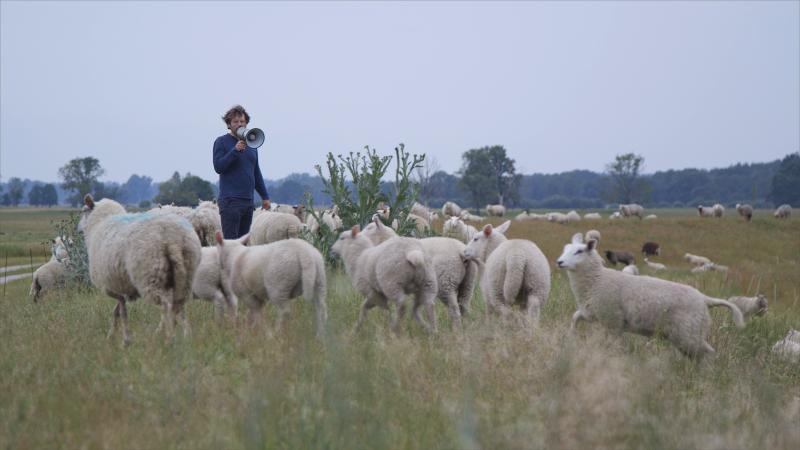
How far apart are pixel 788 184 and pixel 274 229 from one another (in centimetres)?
8487

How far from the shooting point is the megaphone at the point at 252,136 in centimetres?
1027

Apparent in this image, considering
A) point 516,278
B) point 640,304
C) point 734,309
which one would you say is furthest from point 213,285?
point 734,309

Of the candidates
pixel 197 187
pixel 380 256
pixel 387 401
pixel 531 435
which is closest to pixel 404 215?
pixel 380 256

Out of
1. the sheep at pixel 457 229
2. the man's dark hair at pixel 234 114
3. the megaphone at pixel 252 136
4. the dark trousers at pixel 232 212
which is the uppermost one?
the man's dark hair at pixel 234 114

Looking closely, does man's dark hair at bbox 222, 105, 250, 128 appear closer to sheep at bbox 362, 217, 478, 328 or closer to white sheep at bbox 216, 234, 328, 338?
white sheep at bbox 216, 234, 328, 338

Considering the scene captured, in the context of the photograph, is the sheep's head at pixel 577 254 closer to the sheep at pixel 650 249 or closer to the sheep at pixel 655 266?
the sheep at pixel 655 266

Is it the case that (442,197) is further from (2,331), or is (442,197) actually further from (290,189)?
(2,331)

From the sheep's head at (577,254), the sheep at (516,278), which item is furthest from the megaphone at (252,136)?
the sheep's head at (577,254)

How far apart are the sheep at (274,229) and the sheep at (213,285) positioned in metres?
5.18

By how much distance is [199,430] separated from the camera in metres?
4.84

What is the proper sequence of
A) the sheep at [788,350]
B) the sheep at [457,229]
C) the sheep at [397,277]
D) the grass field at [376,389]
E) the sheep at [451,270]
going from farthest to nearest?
the sheep at [457,229] < the sheep at [788,350] < the sheep at [451,270] < the sheep at [397,277] < the grass field at [376,389]

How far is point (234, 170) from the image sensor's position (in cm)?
1093

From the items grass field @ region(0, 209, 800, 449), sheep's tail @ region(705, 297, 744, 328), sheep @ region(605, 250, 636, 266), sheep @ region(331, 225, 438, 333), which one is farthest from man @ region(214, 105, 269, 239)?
sheep @ region(605, 250, 636, 266)

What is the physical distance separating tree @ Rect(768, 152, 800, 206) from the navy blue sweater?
84912 mm
